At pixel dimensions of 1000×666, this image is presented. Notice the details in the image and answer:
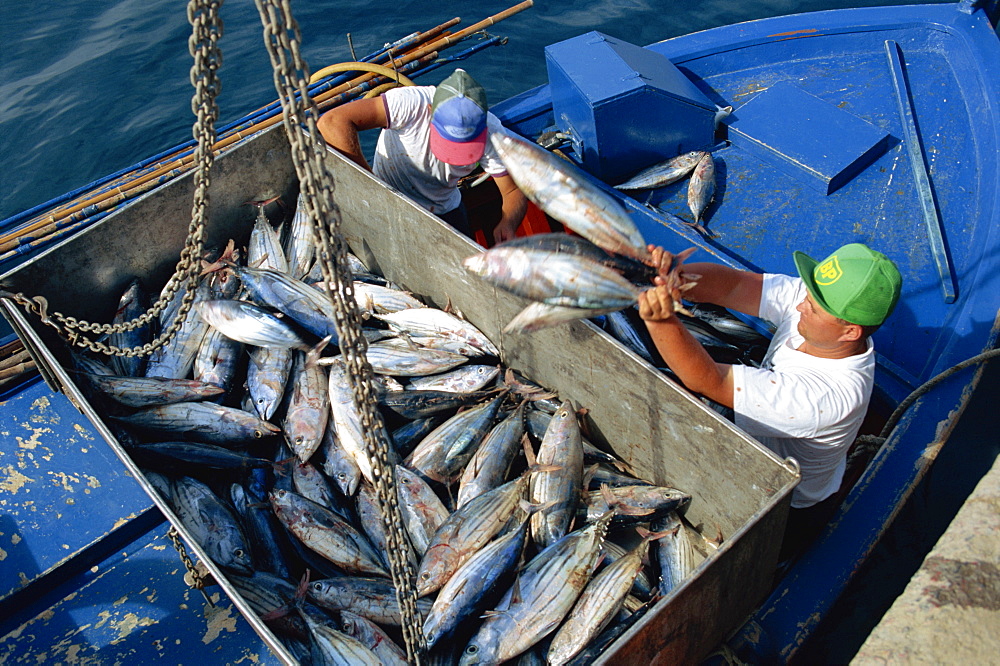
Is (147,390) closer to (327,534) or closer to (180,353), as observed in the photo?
(180,353)

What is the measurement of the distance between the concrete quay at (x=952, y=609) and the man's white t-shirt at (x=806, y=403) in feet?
1.84

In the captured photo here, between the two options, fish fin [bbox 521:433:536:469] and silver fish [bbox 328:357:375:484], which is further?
silver fish [bbox 328:357:375:484]

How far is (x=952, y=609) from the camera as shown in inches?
96.7

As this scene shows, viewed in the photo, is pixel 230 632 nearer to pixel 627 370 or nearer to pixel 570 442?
pixel 570 442

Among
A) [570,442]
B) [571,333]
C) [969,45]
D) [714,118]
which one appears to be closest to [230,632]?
[570,442]

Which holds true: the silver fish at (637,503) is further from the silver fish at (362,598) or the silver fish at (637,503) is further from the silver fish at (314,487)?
the silver fish at (314,487)

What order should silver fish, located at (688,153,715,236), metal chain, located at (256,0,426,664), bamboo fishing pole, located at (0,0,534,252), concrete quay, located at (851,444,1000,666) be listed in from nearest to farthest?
metal chain, located at (256,0,426,664), concrete quay, located at (851,444,1000,666), silver fish, located at (688,153,715,236), bamboo fishing pole, located at (0,0,534,252)

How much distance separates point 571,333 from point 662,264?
77cm

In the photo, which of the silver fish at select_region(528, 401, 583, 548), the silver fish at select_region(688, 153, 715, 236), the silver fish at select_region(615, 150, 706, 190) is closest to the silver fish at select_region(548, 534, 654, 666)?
the silver fish at select_region(528, 401, 583, 548)

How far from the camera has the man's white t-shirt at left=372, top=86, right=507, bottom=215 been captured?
4.39 meters

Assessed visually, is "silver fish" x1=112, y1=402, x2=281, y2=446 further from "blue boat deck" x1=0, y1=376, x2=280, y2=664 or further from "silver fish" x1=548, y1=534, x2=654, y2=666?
"silver fish" x1=548, y1=534, x2=654, y2=666

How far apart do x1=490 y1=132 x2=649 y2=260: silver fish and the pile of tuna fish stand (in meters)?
1.03

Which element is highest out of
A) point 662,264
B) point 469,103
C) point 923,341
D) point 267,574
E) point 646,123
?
point 469,103

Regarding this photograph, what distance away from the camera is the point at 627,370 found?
303 centimetres
